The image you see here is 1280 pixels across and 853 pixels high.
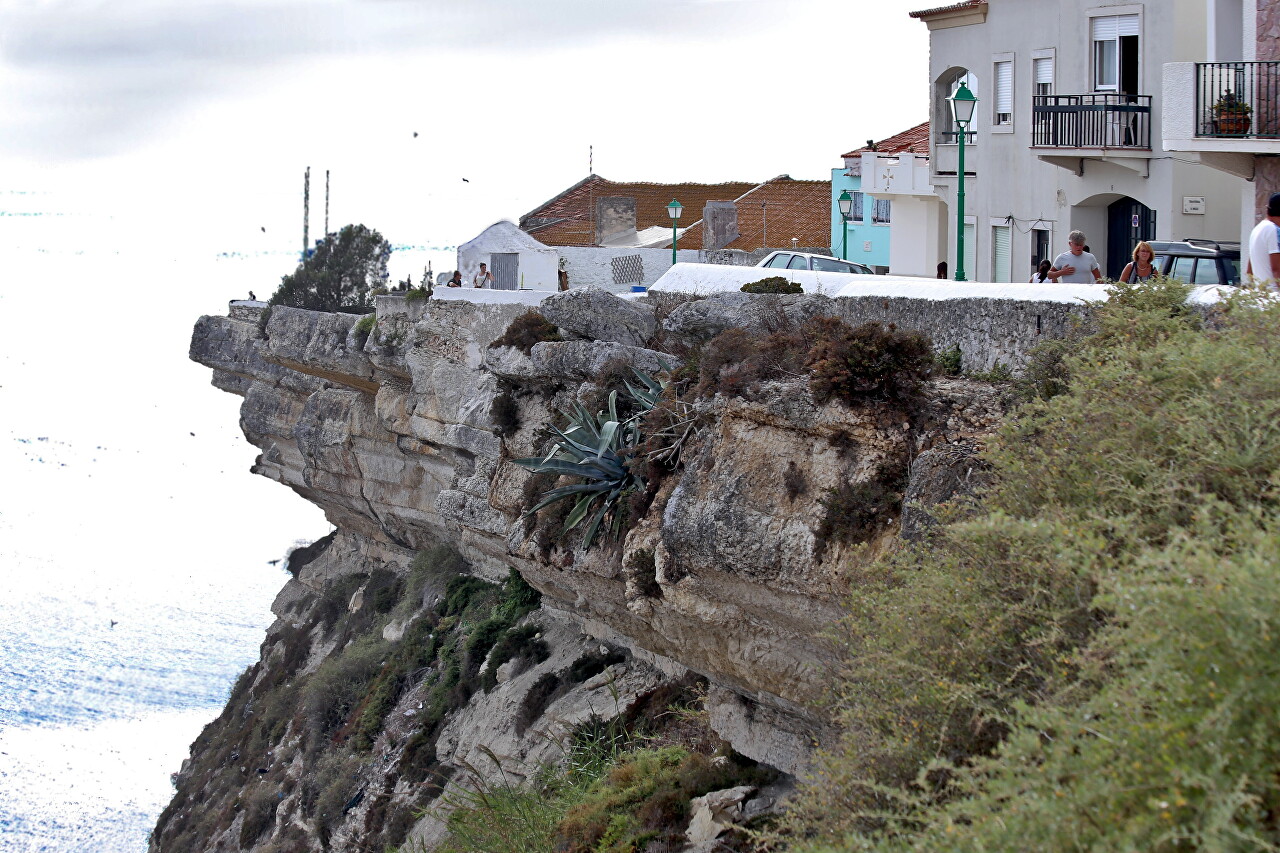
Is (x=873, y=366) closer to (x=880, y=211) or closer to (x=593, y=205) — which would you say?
(x=880, y=211)

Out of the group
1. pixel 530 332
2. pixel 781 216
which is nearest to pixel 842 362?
pixel 530 332

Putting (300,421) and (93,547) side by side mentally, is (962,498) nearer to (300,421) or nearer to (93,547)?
(300,421)

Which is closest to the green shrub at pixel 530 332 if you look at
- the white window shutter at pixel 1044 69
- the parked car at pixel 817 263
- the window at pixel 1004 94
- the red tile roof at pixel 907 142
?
the parked car at pixel 817 263

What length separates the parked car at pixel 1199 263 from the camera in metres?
13.2

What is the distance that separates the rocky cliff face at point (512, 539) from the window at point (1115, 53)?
888 cm

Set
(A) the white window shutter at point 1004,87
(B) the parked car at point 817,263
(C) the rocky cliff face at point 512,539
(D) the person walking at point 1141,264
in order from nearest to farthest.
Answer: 1. (C) the rocky cliff face at point 512,539
2. (D) the person walking at point 1141,264
3. (B) the parked car at point 817,263
4. (A) the white window shutter at point 1004,87

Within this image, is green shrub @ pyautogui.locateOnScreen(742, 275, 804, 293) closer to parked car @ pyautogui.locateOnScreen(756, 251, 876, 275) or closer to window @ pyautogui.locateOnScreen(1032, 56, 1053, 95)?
parked car @ pyautogui.locateOnScreen(756, 251, 876, 275)

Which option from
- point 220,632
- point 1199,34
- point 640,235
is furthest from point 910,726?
point 220,632

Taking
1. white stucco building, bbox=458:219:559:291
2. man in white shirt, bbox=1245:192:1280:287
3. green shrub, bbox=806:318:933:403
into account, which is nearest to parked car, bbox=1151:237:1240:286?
man in white shirt, bbox=1245:192:1280:287

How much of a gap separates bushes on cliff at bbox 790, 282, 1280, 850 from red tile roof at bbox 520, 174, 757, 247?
31.8m

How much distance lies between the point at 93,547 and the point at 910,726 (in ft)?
196

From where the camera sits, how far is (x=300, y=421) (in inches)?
1185

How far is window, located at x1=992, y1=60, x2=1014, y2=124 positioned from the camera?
2305 cm

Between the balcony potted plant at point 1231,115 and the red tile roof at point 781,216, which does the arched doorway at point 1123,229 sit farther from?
the red tile roof at point 781,216
